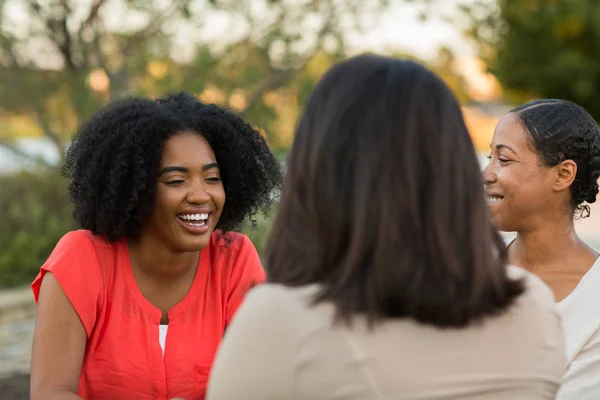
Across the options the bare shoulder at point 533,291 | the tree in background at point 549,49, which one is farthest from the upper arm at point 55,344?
the tree in background at point 549,49

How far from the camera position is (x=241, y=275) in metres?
3.27

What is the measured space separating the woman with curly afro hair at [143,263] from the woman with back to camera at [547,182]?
3.10ft

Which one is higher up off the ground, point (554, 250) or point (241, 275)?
point (554, 250)

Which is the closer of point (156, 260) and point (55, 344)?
point (55, 344)

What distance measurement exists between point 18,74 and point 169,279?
536 centimetres

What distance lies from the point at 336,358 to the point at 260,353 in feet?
0.43

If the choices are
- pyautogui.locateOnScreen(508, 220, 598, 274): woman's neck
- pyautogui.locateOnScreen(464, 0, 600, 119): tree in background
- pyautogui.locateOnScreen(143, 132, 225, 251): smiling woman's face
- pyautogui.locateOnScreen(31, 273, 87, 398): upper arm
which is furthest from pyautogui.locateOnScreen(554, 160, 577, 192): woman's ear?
pyautogui.locateOnScreen(464, 0, 600, 119): tree in background

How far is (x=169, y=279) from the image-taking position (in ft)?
10.5

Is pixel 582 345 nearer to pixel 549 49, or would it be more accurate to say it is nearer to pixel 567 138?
pixel 567 138

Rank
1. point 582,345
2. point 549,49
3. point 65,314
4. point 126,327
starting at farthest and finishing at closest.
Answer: point 549,49, point 126,327, point 65,314, point 582,345

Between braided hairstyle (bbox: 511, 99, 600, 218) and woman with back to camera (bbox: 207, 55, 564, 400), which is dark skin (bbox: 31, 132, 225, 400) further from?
woman with back to camera (bbox: 207, 55, 564, 400)

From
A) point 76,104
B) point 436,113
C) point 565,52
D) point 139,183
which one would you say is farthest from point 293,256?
point 565,52

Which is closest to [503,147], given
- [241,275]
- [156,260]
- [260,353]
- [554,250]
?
[554,250]

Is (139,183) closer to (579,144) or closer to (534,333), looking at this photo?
(579,144)
